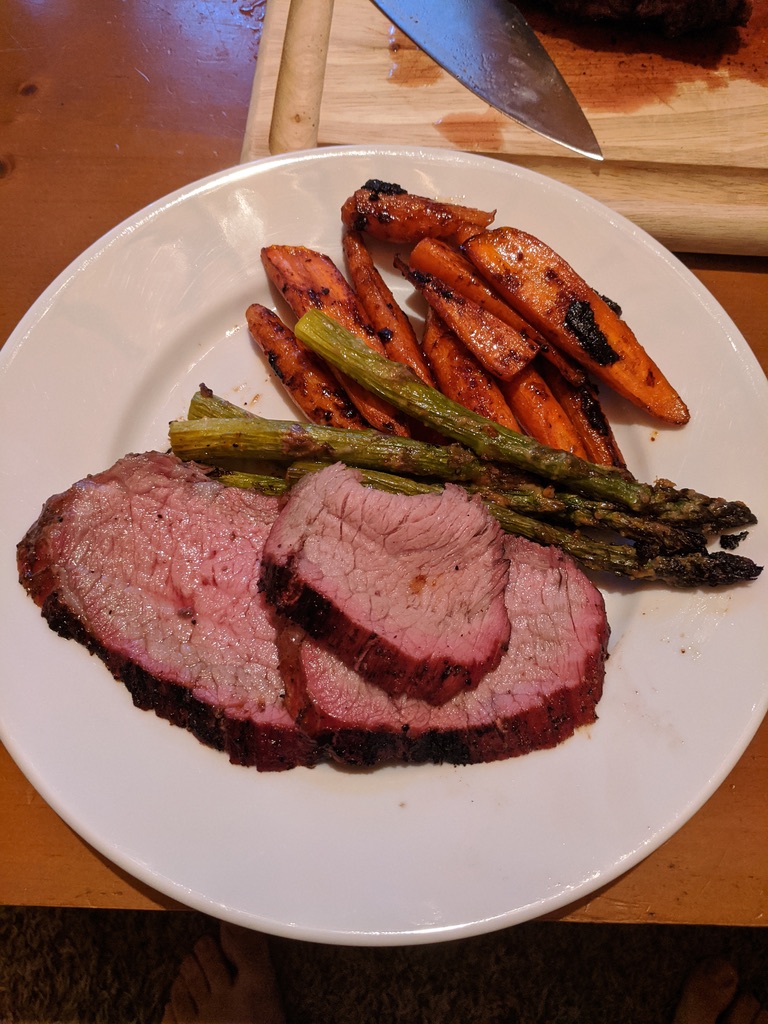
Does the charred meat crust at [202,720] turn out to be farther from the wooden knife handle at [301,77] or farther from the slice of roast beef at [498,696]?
the wooden knife handle at [301,77]

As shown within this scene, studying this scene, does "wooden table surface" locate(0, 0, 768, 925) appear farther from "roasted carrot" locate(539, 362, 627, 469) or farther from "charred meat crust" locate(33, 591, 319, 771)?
"roasted carrot" locate(539, 362, 627, 469)

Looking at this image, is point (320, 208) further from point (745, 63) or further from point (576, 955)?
point (576, 955)

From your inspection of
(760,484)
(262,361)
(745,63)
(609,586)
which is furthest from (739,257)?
(262,361)

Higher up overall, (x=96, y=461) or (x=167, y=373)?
(x=167, y=373)

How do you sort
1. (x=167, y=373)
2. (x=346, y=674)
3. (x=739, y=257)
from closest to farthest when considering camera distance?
1. (x=346, y=674)
2. (x=167, y=373)
3. (x=739, y=257)

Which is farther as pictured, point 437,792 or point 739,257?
point 739,257

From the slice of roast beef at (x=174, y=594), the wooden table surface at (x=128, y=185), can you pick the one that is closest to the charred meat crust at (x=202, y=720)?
the slice of roast beef at (x=174, y=594)
